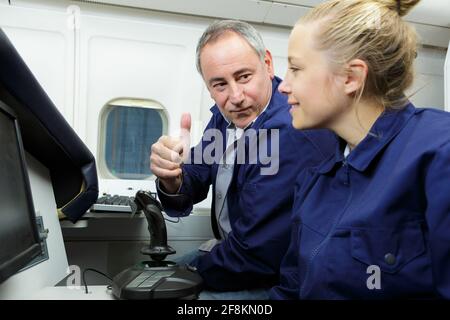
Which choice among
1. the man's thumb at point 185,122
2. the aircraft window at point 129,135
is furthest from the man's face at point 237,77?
the aircraft window at point 129,135

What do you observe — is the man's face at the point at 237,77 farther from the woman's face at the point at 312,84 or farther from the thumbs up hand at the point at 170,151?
the woman's face at the point at 312,84

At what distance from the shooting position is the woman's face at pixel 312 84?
0.98m

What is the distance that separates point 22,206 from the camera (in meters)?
0.87

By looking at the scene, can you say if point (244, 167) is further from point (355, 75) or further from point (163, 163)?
point (355, 75)

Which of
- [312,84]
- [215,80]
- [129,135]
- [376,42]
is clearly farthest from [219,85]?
[129,135]

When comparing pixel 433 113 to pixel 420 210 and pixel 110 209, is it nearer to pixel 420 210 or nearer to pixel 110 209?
pixel 420 210

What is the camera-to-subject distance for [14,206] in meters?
0.83

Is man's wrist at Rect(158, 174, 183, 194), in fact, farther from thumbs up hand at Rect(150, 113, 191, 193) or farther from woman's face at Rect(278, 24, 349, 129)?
woman's face at Rect(278, 24, 349, 129)

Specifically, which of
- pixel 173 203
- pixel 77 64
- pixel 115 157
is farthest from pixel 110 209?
pixel 77 64

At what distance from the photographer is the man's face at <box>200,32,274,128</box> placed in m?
1.39

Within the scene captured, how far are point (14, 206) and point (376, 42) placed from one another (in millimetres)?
855

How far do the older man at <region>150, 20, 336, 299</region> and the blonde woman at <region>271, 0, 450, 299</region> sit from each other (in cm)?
11

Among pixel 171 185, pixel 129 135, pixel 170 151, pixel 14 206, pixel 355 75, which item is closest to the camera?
pixel 14 206
